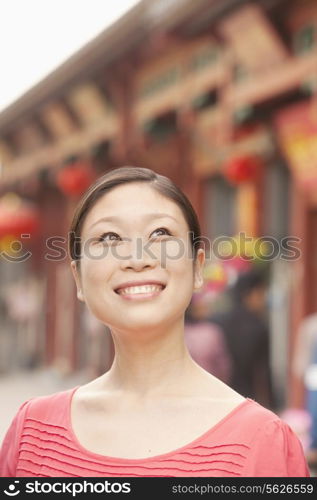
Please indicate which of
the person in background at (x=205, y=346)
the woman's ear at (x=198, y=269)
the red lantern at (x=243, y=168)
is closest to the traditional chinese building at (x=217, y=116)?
the red lantern at (x=243, y=168)

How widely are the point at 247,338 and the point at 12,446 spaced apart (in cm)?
336

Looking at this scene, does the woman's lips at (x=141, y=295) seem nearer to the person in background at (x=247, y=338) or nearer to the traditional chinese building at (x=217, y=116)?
the traditional chinese building at (x=217, y=116)

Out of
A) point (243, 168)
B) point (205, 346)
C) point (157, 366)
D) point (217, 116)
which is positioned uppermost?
point (217, 116)

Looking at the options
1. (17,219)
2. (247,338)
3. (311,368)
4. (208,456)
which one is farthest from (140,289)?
(17,219)

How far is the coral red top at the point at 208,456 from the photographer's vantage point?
1042mm

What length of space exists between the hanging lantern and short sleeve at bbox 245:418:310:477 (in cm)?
699

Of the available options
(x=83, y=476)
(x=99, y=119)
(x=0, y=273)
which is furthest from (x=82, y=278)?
(x=0, y=273)

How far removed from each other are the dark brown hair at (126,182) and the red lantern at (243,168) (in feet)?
13.9

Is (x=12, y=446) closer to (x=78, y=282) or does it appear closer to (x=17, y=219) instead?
(x=78, y=282)

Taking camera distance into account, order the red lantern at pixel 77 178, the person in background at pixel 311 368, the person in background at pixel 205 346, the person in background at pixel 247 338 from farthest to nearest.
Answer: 1. the red lantern at pixel 77 178
2. the person in background at pixel 247 338
3. the person in background at pixel 311 368
4. the person in background at pixel 205 346

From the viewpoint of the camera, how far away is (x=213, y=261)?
5031mm

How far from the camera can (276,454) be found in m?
1.05

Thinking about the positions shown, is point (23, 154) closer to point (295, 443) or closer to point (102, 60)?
point (102, 60)

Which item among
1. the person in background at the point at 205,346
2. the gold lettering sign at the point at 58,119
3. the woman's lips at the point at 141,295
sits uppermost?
the gold lettering sign at the point at 58,119
